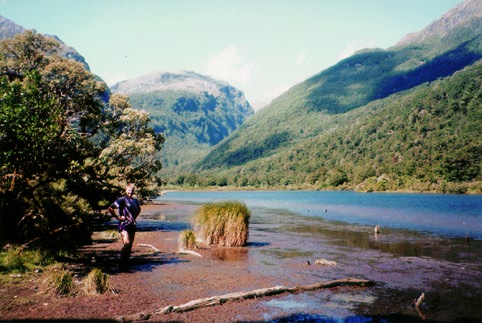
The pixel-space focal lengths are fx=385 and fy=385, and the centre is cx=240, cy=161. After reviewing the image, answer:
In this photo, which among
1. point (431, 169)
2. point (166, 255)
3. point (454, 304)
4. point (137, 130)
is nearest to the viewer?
point (454, 304)

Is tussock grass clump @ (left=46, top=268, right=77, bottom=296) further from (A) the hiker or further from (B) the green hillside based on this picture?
(B) the green hillside

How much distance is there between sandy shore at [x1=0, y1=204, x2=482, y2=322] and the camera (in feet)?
34.1

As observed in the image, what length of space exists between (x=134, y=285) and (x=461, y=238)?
88.3 feet

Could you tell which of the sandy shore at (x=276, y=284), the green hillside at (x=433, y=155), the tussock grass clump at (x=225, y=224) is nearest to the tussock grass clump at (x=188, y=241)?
the sandy shore at (x=276, y=284)

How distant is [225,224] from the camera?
79.7ft

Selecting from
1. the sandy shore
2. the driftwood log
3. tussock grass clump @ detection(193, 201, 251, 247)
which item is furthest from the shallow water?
tussock grass clump @ detection(193, 201, 251, 247)

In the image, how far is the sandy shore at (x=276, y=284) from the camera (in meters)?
10.4

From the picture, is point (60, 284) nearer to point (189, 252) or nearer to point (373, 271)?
point (189, 252)

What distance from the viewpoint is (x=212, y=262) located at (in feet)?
60.1

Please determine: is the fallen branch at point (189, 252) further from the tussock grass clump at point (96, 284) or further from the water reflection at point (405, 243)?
the water reflection at point (405, 243)

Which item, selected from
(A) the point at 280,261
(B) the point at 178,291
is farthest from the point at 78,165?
(A) the point at 280,261

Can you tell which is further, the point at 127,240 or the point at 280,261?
the point at 280,261

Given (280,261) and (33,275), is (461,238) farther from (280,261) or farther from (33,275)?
(33,275)

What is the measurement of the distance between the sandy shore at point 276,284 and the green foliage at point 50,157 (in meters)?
2.36
